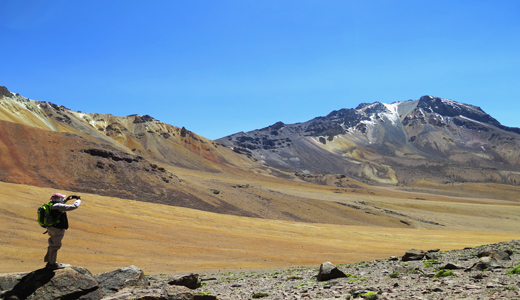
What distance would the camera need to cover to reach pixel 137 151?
509ft

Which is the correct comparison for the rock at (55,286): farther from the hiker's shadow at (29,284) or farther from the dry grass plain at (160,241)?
the dry grass plain at (160,241)

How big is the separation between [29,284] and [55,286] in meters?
0.61

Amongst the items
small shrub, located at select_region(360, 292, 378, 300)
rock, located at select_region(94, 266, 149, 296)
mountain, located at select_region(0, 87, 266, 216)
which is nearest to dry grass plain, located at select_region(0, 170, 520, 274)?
rock, located at select_region(94, 266, 149, 296)

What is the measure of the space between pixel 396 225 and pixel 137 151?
121m

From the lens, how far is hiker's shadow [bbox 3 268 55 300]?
8.67m

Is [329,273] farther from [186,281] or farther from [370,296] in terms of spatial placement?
[186,281]

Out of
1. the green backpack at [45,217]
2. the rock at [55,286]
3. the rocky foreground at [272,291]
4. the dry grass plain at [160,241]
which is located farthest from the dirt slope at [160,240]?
the green backpack at [45,217]

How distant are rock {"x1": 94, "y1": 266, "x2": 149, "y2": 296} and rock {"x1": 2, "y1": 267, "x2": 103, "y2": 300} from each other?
60 centimetres

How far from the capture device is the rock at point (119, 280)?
33.9 ft

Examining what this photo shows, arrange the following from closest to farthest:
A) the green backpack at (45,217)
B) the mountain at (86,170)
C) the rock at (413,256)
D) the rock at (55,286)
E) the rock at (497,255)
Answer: the rock at (55,286)
the green backpack at (45,217)
the rock at (497,255)
the rock at (413,256)
the mountain at (86,170)

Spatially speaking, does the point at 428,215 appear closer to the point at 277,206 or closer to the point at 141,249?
the point at 277,206

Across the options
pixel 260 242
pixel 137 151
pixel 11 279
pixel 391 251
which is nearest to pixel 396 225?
pixel 391 251

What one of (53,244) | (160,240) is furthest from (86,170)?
(53,244)

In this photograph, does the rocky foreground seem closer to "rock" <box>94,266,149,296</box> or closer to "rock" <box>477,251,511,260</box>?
"rock" <box>94,266,149,296</box>
